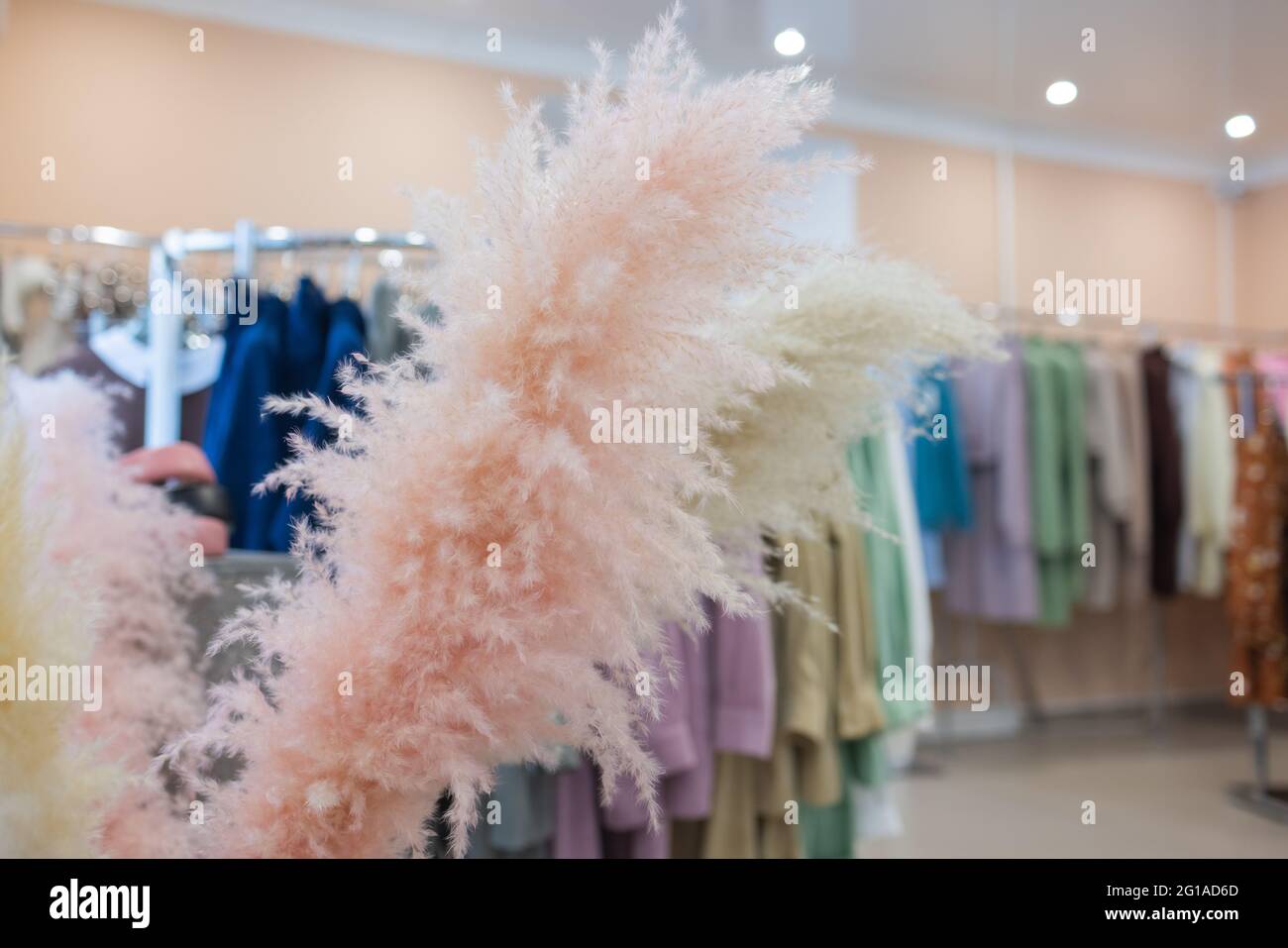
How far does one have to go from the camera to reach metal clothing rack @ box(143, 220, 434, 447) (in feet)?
6.61

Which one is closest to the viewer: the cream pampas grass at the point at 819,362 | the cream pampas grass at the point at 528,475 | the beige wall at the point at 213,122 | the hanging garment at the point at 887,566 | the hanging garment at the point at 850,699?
the cream pampas grass at the point at 528,475

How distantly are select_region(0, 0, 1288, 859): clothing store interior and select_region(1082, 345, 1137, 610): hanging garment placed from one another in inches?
0.9

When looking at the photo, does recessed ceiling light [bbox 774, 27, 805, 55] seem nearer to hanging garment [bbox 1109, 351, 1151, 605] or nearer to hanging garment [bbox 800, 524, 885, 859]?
hanging garment [bbox 1109, 351, 1151, 605]

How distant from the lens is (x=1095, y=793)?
3.46 meters

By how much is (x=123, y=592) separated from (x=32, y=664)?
0.57 ft

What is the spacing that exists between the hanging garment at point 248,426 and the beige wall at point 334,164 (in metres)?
0.84

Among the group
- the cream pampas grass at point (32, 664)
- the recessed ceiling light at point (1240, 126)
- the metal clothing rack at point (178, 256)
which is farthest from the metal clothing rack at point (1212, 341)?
the cream pampas grass at point (32, 664)

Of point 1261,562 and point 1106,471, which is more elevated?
point 1106,471

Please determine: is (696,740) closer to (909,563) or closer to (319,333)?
(909,563)

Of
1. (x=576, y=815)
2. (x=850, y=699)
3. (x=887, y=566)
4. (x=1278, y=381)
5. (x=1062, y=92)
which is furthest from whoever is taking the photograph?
(x=1062, y=92)

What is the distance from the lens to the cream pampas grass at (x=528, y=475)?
0.34 m

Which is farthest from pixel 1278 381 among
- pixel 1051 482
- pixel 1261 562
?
pixel 1051 482

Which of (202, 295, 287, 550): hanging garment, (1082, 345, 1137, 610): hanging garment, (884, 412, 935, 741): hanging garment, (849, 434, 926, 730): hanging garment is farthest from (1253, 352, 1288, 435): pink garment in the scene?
(202, 295, 287, 550): hanging garment

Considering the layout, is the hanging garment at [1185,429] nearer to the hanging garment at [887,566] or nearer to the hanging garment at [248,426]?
the hanging garment at [887,566]
